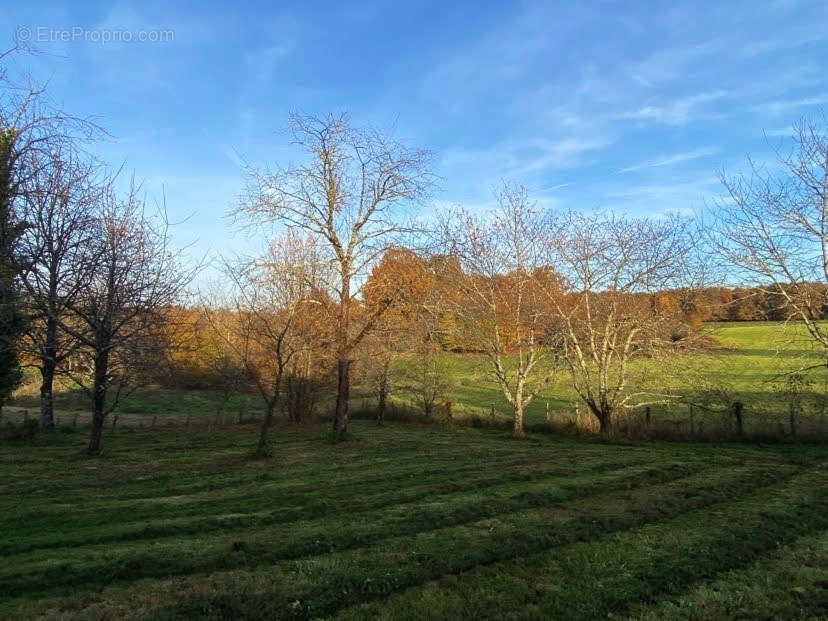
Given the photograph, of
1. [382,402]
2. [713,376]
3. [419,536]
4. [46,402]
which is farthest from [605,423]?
[46,402]

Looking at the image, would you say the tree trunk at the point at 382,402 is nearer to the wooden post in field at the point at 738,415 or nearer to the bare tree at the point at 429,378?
the bare tree at the point at 429,378

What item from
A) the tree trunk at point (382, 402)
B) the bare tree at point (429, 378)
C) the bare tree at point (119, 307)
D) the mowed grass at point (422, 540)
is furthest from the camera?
the bare tree at point (429, 378)

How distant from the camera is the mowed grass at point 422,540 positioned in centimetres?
480

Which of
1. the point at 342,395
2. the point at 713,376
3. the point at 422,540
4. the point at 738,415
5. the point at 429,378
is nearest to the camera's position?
the point at 422,540

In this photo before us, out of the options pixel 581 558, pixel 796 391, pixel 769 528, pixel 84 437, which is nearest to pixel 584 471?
pixel 769 528

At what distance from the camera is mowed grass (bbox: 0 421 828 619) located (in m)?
4.80

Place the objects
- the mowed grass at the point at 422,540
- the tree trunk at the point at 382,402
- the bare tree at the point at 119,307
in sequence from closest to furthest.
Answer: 1. the mowed grass at the point at 422,540
2. the bare tree at the point at 119,307
3. the tree trunk at the point at 382,402

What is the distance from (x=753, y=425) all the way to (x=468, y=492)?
1329cm

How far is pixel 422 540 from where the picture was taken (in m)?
6.56

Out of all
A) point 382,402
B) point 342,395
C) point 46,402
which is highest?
point 342,395

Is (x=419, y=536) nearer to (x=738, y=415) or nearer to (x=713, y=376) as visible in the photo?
(x=738, y=415)

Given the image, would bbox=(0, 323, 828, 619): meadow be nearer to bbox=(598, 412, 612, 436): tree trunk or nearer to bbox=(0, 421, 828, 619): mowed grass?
bbox=(0, 421, 828, 619): mowed grass

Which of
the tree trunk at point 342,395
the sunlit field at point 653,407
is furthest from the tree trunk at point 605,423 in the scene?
the tree trunk at point 342,395

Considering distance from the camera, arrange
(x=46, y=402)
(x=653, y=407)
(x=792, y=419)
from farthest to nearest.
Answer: (x=653, y=407) → (x=46, y=402) → (x=792, y=419)
